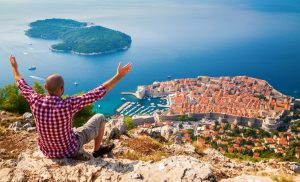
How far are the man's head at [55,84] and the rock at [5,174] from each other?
3.08 ft

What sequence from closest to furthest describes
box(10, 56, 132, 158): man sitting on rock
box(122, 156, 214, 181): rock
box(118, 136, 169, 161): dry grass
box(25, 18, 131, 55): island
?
box(122, 156, 214, 181): rock < box(10, 56, 132, 158): man sitting on rock < box(118, 136, 169, 161): dry grass < box(25, 18, 131, 55): island

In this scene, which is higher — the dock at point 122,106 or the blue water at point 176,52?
the blue water at point 176,52

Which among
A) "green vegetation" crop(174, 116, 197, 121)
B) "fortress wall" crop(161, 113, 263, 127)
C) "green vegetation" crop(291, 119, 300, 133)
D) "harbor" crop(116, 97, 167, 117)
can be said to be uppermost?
"green vegetation" crop(291, 119, 300, 133)

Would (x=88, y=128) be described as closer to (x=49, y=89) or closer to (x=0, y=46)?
(x=49, y=89)

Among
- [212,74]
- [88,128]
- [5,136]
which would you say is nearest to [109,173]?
[88,128]

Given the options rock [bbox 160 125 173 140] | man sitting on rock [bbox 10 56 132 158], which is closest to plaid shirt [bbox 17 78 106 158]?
man sitting on rock [bbox 10 56 132 158]

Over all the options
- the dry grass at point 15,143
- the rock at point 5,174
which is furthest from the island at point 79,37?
the rock at point 5,174

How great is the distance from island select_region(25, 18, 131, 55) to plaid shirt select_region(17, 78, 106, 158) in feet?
212

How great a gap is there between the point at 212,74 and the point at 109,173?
54.4 metres

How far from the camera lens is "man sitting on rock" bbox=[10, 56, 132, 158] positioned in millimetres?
2891

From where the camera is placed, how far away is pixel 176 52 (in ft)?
222

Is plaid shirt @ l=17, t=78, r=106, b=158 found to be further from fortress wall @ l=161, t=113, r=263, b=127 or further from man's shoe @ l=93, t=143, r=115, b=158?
fortress wall @ l=161, t=113, r=263, b=127

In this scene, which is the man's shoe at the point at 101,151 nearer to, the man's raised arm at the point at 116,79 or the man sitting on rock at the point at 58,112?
the man sitting on rock at the point at 58,112

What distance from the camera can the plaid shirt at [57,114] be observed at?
2902 millimetres
